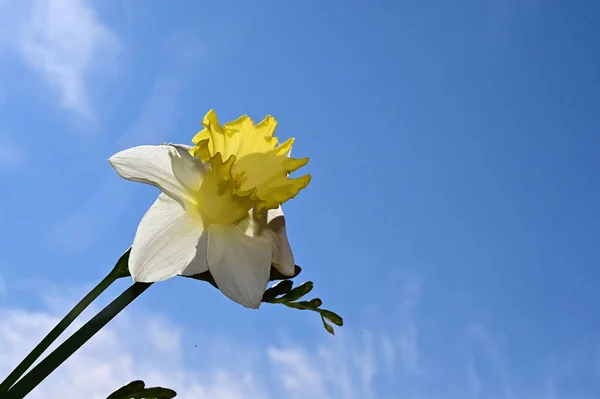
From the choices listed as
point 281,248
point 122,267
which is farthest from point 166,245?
point 281,248

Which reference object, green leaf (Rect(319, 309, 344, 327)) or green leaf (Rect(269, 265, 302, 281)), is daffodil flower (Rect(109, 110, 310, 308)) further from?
green leaf (Rect(319, 309, 344, 327))

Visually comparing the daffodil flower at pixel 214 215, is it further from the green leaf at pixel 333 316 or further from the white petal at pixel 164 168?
the green leaf at pixel 333 316

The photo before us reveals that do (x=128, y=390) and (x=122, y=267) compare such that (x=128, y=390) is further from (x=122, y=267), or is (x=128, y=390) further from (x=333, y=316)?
(x=333, y=316)

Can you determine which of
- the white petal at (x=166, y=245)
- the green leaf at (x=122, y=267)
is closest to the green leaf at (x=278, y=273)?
the white petal at (x=166, y=245)

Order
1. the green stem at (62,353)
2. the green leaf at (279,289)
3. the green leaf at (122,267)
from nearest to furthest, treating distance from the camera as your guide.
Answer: the green stem at (62,353), the green leaf at (122,267), the green leaf at (279,289)

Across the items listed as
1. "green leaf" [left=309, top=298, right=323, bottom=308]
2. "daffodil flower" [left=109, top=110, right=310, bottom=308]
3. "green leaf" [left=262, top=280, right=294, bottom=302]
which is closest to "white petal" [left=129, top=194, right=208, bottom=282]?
"daffodil flower" [left=109, top=110, right=310, bottom=308]

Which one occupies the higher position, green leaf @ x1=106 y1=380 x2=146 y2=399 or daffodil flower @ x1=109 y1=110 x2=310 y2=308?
daffodil flower @ x1=109 y1=110 x2=310 y2=308

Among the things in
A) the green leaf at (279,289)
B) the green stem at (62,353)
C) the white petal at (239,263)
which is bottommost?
the green stem at (62,353)
